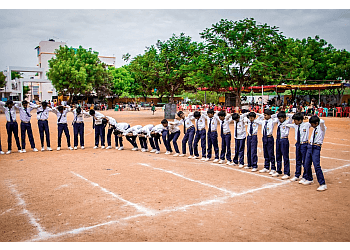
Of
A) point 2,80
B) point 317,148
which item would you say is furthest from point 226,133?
point 2,80

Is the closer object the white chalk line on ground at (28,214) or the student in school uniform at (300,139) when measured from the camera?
the white chalk line on ground at (28,214)

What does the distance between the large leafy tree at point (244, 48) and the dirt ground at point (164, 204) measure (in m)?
13.0

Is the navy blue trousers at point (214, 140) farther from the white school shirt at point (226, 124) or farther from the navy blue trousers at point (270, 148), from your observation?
the navy blue trousers at point (270, 148)

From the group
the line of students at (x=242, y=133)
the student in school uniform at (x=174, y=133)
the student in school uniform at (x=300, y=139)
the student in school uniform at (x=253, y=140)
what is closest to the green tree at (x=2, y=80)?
the line of students at (x=242, y=133)

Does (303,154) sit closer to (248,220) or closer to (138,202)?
(248,220)

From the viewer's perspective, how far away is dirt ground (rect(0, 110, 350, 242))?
4312 millimetres

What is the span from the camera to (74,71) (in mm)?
39781

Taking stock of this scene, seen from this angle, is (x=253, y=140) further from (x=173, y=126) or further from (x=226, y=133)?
(x=173, y=126)

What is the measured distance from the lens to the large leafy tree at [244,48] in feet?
69.1

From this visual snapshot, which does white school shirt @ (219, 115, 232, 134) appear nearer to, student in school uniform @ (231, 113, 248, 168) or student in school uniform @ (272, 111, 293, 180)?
student in school uniform @ (231, 113, 248, 168)

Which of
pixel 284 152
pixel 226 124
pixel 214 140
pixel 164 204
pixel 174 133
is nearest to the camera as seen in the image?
pixel 164 204

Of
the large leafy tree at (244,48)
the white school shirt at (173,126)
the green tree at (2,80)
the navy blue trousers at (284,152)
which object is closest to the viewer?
the navy blue trousers at (284,152)

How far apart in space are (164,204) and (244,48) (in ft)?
57.3

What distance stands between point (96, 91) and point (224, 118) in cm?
4669
